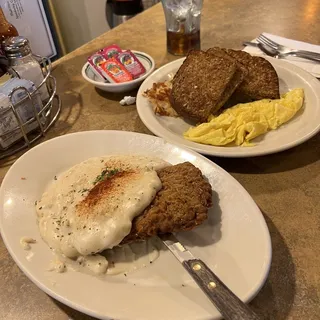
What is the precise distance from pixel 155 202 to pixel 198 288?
8.5 inches

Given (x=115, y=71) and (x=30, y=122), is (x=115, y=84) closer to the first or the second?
(x=115, y=71)

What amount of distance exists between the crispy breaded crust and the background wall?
2.54 meters

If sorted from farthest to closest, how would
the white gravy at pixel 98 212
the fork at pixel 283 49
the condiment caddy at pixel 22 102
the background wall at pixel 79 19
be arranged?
the background wall at pixel 79 19
the fork at pixel 283 49
the condiment caddy at pixel 22 102
the white gravy at pixel 98 212

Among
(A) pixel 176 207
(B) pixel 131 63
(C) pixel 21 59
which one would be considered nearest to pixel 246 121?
(A) pixel 176 207

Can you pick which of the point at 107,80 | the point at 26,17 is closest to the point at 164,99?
the point at 107,80

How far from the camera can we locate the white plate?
106cm

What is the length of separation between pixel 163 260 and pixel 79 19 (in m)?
2.90

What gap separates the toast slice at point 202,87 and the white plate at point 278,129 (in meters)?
0.07

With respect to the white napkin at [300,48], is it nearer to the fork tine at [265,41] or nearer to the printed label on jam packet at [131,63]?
the fork tine at [265,41]

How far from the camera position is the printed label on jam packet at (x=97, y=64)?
1.52 metres

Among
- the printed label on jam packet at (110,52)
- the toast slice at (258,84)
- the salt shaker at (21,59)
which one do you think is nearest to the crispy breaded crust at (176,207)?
the toast slice at (258,84)

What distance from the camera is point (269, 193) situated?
1021 mm

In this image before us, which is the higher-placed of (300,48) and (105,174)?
(105,174)

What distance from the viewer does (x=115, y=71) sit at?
151 cm
